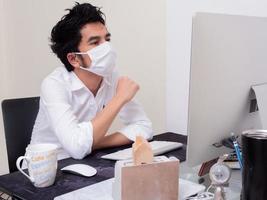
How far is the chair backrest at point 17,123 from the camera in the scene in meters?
1.36

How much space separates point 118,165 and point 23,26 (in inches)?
74.1

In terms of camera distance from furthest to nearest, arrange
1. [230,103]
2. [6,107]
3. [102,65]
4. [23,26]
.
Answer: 1. [23,26]
2. [102,65]
3. [6,107]
4. [230,103]

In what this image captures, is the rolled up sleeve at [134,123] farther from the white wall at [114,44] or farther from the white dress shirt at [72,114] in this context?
the white wall at [114,44]

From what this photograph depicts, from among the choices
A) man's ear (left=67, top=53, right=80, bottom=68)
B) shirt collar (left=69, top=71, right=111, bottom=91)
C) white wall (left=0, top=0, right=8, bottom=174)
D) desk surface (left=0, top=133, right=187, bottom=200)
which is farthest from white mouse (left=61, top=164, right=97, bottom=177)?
white wall (left=0, top=0, right=8, bottom=174)

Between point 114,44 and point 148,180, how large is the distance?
1512 mm

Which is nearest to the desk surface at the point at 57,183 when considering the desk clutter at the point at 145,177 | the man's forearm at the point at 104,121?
the man's forearm at the point at 104,121

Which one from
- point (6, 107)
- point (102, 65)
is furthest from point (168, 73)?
point (6, 107)

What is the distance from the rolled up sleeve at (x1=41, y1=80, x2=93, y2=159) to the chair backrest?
0.09 meters

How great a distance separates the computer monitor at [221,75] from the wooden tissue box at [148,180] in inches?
3.4

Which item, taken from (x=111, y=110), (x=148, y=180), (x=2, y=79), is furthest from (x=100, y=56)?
(x=2, y=79)

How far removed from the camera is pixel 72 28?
151cm

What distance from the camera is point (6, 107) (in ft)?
4.45

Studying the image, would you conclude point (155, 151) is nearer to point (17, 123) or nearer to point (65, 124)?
point (65, 124)

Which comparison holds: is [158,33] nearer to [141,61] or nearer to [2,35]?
[141,61]
